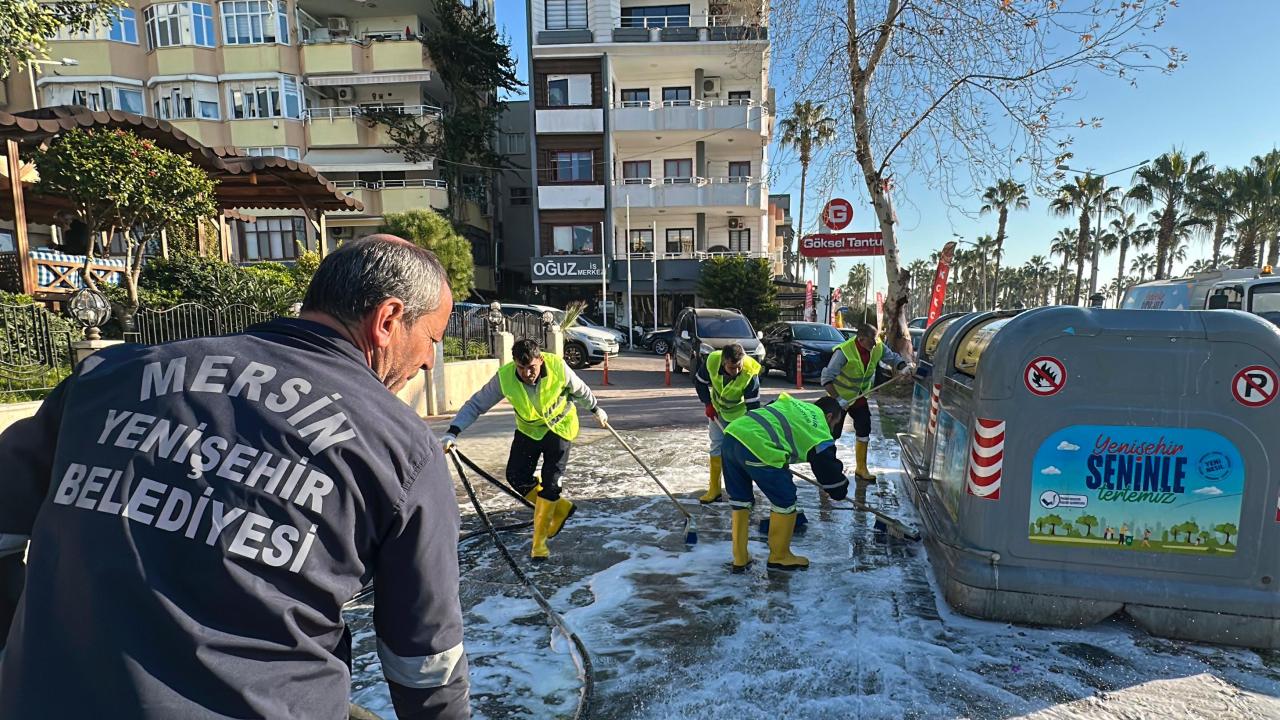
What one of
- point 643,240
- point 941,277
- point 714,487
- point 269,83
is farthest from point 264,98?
point 714,487

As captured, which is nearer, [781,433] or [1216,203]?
[781,433]

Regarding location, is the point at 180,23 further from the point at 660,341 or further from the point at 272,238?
the point at 660,341

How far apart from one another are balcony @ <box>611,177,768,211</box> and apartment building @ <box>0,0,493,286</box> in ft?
25.9

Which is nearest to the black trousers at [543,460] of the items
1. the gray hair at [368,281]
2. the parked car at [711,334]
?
the gray hair at [368,281]

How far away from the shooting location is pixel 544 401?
4.91 meters

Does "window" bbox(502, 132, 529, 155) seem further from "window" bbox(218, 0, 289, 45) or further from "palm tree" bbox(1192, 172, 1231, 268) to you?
"palm tree" bbox(1192, 172, 1231, 268)

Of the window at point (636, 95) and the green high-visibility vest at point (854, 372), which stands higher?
the window at point (636, 95)

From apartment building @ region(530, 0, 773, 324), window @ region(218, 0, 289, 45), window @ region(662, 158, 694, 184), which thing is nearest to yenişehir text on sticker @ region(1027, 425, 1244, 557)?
apartment building @ region(530, 0, 773, 324)

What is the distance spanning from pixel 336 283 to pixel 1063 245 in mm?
76412

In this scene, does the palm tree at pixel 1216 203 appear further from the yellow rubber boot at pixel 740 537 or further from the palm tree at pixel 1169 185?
the yellow rubber boot at pixel 740 537

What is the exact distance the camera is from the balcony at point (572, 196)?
27.8 metres

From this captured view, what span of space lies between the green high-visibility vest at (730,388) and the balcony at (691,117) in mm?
23293

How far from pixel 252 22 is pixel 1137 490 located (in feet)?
108

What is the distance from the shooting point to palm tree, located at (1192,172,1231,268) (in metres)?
29.4
